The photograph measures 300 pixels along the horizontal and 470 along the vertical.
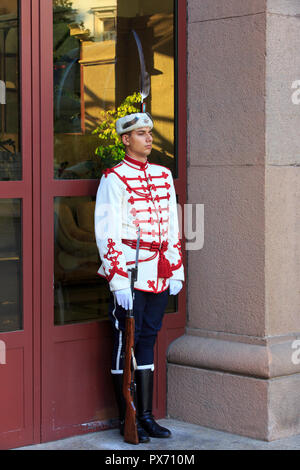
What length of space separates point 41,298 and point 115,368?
567 mm

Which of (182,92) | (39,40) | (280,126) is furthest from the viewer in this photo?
(182,92)

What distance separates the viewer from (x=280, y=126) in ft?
17.0

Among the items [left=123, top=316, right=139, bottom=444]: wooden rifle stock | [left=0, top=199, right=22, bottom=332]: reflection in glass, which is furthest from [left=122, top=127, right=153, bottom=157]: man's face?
[left=123, top=316, right=139, bottom=444]: wooden rifle stock

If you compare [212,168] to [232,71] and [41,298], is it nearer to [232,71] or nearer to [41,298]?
[232,71]

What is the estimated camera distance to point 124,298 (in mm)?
4801

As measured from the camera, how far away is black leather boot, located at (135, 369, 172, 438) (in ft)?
16.7

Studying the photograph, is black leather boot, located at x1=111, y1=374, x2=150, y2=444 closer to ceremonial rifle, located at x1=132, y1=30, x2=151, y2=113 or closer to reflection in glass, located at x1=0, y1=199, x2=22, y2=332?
reflection in glass, located at x1=0, y1=199, x2=22, y2=332

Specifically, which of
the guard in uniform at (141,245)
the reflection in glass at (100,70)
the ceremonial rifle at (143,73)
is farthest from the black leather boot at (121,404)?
the ceremonial rifle at (143,73)

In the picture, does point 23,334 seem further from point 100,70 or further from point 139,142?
point 100,70

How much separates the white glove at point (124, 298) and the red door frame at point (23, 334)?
48 centimetres

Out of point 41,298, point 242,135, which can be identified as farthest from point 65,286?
point 242,135

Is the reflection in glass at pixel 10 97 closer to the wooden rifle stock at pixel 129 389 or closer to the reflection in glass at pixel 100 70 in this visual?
the reflection in glass at pixel 100 70

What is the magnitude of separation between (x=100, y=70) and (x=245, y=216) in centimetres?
117

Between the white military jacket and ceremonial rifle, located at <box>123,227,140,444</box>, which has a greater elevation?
the white military jacket
